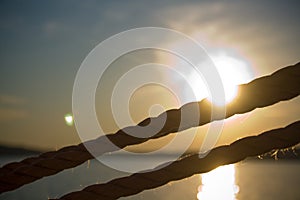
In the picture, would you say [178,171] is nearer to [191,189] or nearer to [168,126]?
[168,126]

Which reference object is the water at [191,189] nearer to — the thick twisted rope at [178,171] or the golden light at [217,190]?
the golden light at [217,190]

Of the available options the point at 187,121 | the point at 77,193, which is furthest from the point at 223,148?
the point at 77,193

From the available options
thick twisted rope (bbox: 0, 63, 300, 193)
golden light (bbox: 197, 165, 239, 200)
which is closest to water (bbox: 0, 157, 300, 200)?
golden light (bbox: 197, 165, 239, 200)

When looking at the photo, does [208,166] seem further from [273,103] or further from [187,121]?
[273,103]

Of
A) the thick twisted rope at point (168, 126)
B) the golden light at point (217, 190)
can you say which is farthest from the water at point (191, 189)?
the thick twisted rope at point (168, 126)

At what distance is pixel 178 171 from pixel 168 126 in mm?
255

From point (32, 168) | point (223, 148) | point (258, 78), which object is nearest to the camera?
point (258, 78)

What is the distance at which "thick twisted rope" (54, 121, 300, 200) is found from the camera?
1.88 meters

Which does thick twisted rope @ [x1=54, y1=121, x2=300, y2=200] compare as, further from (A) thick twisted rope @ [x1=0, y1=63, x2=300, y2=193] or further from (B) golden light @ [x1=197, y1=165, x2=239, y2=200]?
(B) golden light @ [x1=197, y1=165, x2=239, y2=200]

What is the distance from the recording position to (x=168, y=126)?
6.19 ft

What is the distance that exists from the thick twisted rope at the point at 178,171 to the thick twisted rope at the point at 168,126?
16cm

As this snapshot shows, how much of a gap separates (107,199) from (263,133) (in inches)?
32.4

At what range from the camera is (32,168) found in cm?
216

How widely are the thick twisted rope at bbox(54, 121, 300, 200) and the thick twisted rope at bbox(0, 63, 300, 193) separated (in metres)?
0.16
